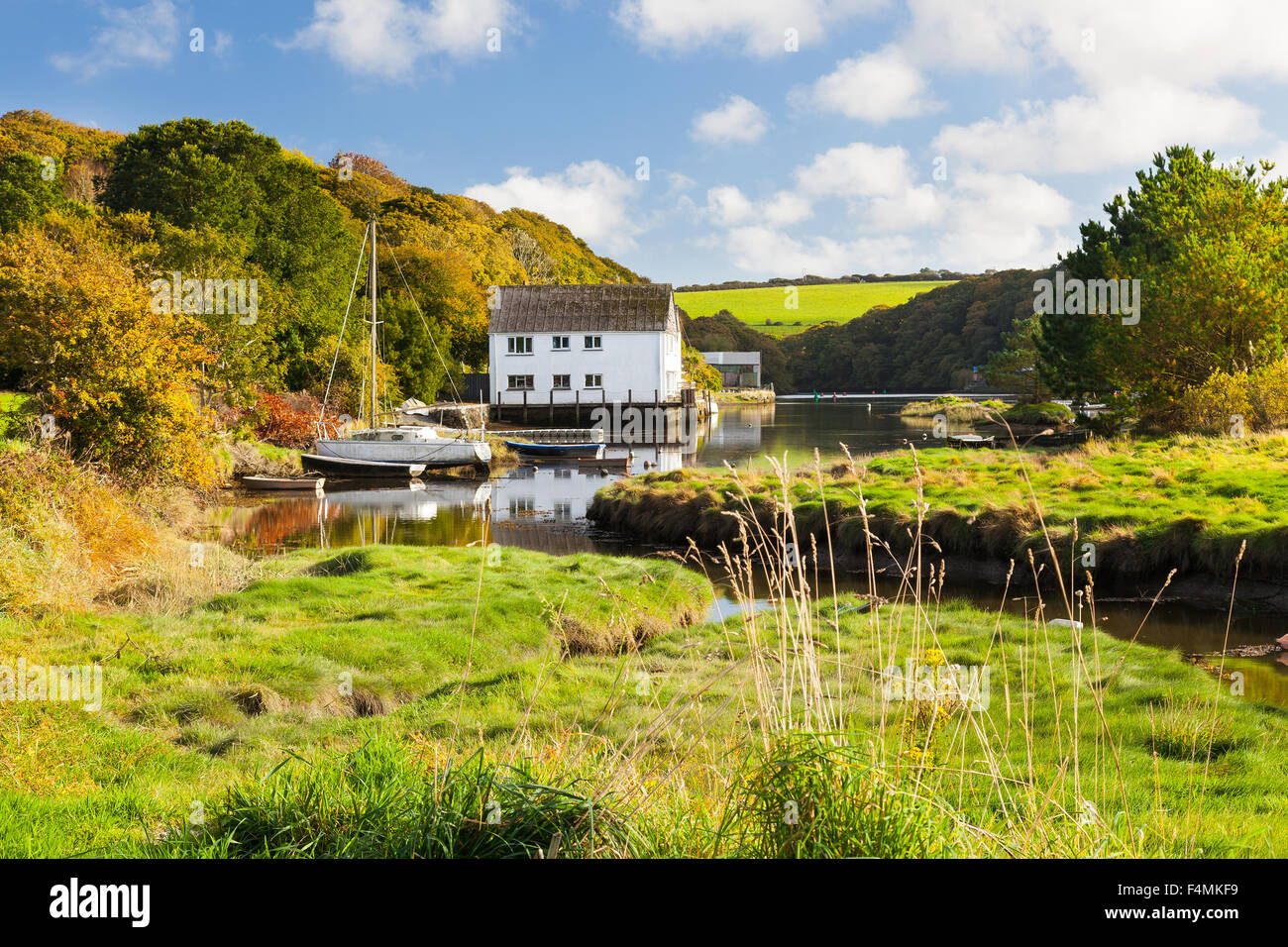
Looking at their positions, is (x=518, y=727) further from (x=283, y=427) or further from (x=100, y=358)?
(x=283, y=427)

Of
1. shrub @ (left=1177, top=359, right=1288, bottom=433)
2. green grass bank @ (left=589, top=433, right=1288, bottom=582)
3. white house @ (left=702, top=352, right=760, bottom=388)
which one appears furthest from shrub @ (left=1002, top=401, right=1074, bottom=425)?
white house @ (left=702, top=352, right=760, bottom=388)

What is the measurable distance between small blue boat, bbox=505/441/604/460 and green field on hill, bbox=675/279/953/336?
106 meters

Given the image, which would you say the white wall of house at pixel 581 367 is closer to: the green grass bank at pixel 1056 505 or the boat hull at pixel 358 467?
the boat hull at pixel 358 467

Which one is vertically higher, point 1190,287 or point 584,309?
point 584,309

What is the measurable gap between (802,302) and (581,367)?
379 ft

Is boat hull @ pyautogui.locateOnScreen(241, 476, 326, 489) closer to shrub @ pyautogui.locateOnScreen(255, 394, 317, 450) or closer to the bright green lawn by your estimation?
shrub @ pyautogui.locateOnScreen(255, 394, 317, 450)

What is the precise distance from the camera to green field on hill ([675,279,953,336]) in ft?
509

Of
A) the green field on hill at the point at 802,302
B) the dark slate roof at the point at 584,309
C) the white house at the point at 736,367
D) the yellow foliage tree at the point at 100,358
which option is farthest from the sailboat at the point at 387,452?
the green field on hill at the point at 802,302

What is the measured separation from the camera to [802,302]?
168m

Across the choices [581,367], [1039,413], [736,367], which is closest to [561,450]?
[581,367]

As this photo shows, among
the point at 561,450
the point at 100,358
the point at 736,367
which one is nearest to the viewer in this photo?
the point at 100,358

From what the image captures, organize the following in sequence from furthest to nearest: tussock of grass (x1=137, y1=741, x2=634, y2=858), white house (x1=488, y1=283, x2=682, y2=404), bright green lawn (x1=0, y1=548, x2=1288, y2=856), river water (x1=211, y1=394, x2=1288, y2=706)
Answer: white house (x1=488, y1=283, x2=682, y2=404) → river water (x1=211, y1=394, x2=1288, y2=706) → bright green lawn (x1=0, y1=548, x2=1288, y2=856) → tussock of grass (x1=137, y1=741, x2=634, y2=858)

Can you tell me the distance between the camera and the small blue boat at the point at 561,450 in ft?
143
